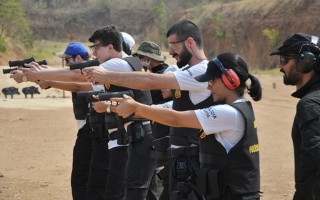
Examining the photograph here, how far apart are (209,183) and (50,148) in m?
10.6

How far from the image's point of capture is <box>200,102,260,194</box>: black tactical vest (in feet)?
14.6

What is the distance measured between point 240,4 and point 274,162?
54.1 meters

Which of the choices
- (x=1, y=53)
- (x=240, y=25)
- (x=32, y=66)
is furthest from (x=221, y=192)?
(x=240, y=25)

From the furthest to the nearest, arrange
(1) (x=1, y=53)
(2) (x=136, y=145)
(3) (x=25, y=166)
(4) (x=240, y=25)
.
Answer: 1. (4) (x=240, y=25)
2. (1) (x=1, y=53)
3. (3) (x=25, y=166)
4. (2) (x=136, y=145)

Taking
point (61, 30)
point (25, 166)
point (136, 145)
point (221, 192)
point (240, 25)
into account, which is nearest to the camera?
point (221, 192)

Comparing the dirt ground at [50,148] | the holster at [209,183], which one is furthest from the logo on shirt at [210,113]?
the dirt ground at [50,148]

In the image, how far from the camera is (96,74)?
18.6ft

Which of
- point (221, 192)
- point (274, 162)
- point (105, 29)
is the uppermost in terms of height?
point (105, 29)

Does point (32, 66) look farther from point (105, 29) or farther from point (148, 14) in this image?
point (148, 14)

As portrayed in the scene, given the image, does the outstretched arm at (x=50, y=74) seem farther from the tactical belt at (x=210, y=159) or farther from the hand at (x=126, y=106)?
the tactical belt at (x=210, y=159)

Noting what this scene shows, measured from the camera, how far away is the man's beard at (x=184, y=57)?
18.9 feet

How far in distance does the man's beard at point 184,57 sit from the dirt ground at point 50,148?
399 centimetres

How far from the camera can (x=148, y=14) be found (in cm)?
7619

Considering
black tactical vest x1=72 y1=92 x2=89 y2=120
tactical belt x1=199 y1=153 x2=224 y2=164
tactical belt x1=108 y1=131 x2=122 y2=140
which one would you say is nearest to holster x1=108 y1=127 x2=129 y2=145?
tactical belt x1=108 y1=131 x2=122 y2=140
